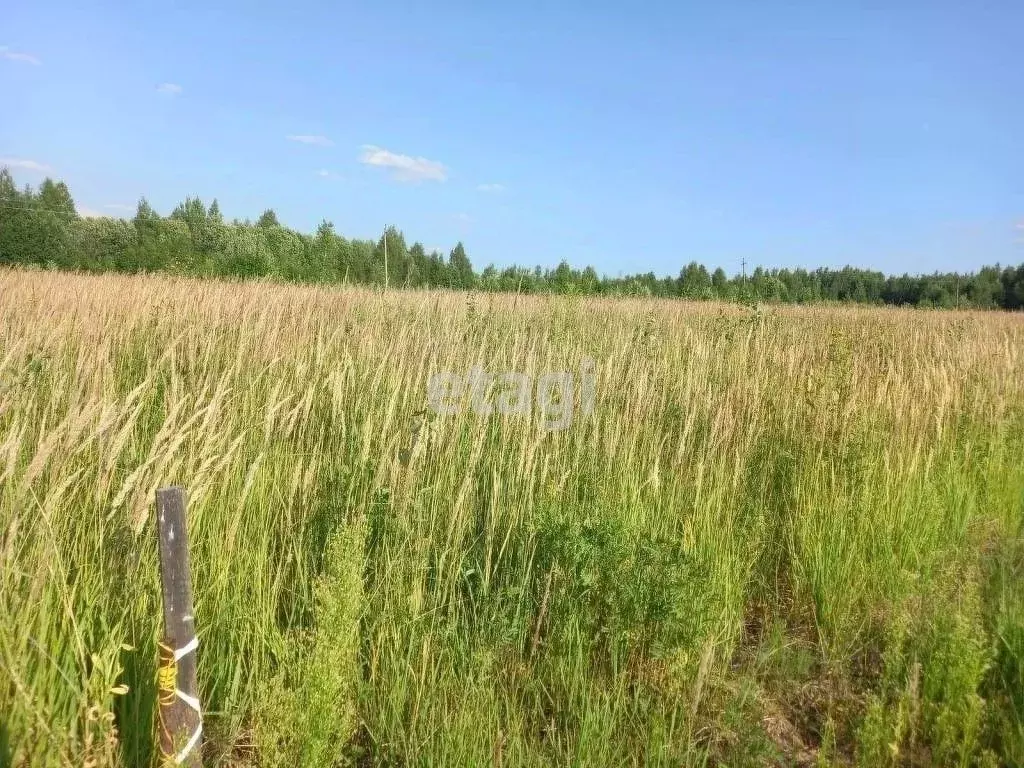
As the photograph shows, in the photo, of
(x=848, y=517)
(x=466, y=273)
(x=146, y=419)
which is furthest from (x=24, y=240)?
(x=848, y=517)

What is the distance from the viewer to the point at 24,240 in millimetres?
18062

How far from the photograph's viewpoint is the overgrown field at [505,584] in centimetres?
149

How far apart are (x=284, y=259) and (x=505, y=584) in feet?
55.9

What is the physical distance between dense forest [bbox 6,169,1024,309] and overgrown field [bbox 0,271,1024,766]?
5.66 metres

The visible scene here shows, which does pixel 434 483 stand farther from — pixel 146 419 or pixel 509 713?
pixel 146 419

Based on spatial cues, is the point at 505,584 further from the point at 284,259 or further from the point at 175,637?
the point at 284,259

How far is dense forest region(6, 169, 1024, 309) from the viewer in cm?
1462

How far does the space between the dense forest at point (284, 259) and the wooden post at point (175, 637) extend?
7.50 m

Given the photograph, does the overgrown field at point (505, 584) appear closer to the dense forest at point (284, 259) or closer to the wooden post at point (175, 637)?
the wooden post at point (175, 637)

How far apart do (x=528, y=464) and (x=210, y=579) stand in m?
1.17

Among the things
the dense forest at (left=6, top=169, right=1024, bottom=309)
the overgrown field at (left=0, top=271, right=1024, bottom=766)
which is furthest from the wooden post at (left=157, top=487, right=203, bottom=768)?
the dense forest at (left=6, top=169, right=1024, bottom=309)

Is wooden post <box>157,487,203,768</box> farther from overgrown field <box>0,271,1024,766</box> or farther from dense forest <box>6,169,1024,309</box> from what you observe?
dense forest <box>6,169,1024,309</box>

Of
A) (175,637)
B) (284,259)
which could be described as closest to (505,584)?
(175,637)

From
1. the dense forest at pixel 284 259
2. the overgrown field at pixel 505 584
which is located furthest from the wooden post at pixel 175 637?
the dense forest at pixel 284 259
